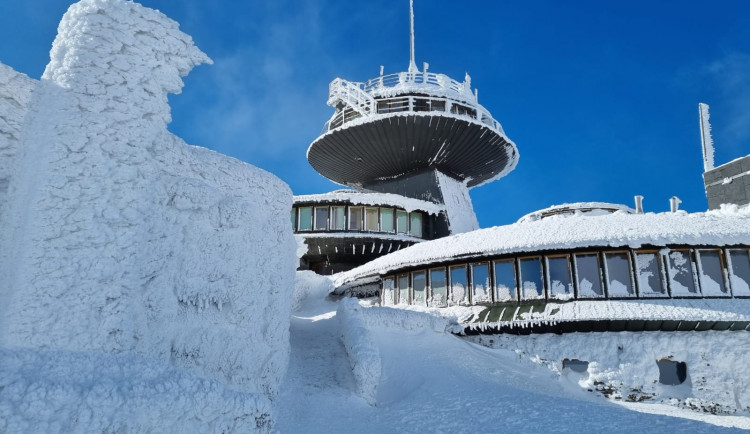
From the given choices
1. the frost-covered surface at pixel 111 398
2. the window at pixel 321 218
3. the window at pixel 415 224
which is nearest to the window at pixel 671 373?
the window at pixel 415 224

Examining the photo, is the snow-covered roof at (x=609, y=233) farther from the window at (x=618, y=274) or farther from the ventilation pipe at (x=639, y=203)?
the ventilation pipe at (x=639, y=203)

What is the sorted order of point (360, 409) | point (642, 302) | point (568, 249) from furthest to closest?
point (568, 249)
point (642, 302)
point (360, 409)

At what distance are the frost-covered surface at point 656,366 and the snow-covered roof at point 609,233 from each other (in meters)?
2.90

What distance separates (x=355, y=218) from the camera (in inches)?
1344

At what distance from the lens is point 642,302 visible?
16.7 meters

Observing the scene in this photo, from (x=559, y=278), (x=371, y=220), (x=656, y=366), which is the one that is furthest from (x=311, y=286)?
(x=656, y=366)

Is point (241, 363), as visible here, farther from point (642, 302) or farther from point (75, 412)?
point (642, 302)

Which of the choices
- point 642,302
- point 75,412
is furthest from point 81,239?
point 642,302

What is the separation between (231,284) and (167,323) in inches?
51.1

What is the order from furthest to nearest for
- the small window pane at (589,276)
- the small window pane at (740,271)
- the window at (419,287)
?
the window at (419,287)
the small window pane at (589,276)
the small window pane at (740,271)

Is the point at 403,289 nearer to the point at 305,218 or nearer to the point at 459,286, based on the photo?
the point at 459,286

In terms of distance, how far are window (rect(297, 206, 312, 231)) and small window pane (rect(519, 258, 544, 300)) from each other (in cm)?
1769

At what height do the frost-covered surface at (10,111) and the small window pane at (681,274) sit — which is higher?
the frost-covered surface at (10,111)

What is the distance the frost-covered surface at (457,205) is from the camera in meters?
37.3
